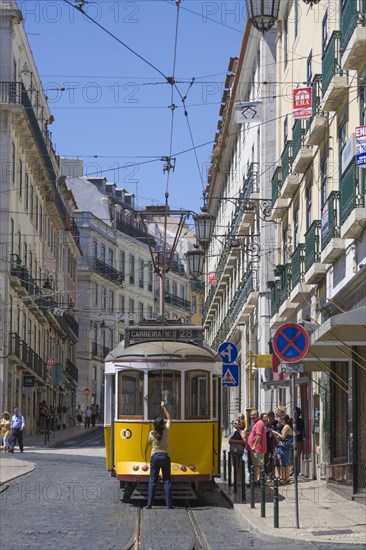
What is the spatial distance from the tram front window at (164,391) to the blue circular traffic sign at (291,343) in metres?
4.28

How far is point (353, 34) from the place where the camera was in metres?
18.2

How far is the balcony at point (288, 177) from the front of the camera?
27750 mm

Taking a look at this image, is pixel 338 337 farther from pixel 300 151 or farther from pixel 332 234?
pixel 300 151

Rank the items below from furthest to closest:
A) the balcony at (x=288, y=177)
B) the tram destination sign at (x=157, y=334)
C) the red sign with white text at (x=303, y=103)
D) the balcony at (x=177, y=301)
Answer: the balcony at (x=177, y=301), the balcony at (x=288, y=177), the red sign with white text at (x=303, y=103), the tram destination sign at (x=157, y=334)

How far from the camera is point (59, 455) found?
3653cm

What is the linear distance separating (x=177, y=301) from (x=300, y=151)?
72408 millimetres

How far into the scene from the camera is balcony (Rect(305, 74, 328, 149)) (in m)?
23.4

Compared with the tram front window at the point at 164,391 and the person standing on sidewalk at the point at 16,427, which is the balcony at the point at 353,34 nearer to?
the tram front window at the point at 164,391

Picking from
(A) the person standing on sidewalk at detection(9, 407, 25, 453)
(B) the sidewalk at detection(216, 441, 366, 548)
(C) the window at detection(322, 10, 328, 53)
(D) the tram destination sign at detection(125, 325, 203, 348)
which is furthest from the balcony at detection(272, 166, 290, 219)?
(A) the person standing on sidewalk at detection(9, 407, 25, 453)

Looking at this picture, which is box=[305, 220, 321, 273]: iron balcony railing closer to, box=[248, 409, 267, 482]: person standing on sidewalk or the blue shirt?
box=[248, 409, 267, 482]: person standing on sidewalk

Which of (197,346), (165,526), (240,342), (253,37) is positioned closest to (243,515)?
(165,526)

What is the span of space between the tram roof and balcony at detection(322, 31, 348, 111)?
5031mm

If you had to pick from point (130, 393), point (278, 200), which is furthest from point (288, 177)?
point (130, 393)

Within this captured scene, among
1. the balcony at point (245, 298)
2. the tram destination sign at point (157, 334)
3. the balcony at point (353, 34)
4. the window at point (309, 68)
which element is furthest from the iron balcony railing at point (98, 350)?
the balcony at point (353, 34)
